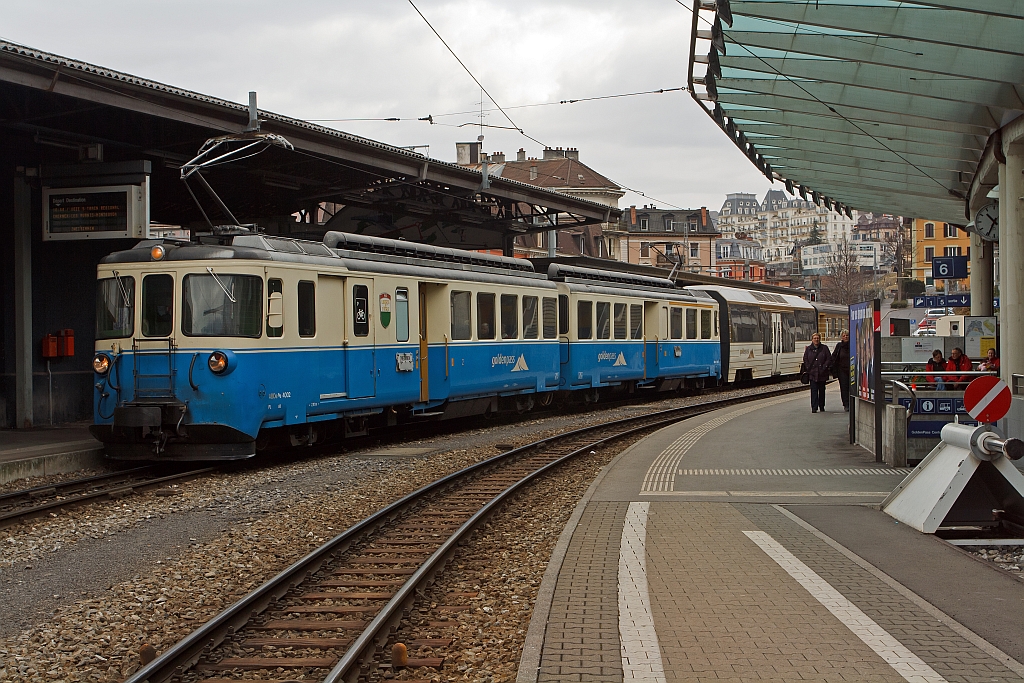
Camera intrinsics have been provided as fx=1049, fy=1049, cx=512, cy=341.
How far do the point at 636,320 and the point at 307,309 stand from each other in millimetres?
12958

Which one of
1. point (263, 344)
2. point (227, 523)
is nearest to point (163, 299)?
point (263, 344)

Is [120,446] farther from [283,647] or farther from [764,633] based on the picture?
[764,633]

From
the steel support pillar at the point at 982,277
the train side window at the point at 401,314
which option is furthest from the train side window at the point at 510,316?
the steel support pillar at the point at 982,277

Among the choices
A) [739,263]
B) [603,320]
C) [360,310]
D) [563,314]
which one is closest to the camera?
[360,310]

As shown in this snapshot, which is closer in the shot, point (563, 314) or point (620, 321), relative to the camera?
point (563, 314)

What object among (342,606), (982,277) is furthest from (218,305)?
(982,277)

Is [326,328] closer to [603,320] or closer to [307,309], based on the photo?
[307,309]

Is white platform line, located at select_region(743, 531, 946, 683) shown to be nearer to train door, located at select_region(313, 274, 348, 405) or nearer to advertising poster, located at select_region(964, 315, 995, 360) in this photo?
train door, located at select_region(313, 274, 348, 405)

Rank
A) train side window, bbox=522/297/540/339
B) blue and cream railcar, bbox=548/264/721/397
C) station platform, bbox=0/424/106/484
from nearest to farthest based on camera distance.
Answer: station platform, bbox=0/424/106/484, train side window, bbox=522/297/540/339, blue and cream railcar, bbox=548/264/721/397

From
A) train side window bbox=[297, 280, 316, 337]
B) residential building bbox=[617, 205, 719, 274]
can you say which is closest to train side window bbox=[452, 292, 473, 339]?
train side window bbox=[297, 280, 316, 337]

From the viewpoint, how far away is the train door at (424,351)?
653 inches

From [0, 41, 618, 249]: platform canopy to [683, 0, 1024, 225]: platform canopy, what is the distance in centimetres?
677

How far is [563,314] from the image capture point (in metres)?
22.0

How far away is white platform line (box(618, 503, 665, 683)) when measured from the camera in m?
5.13
